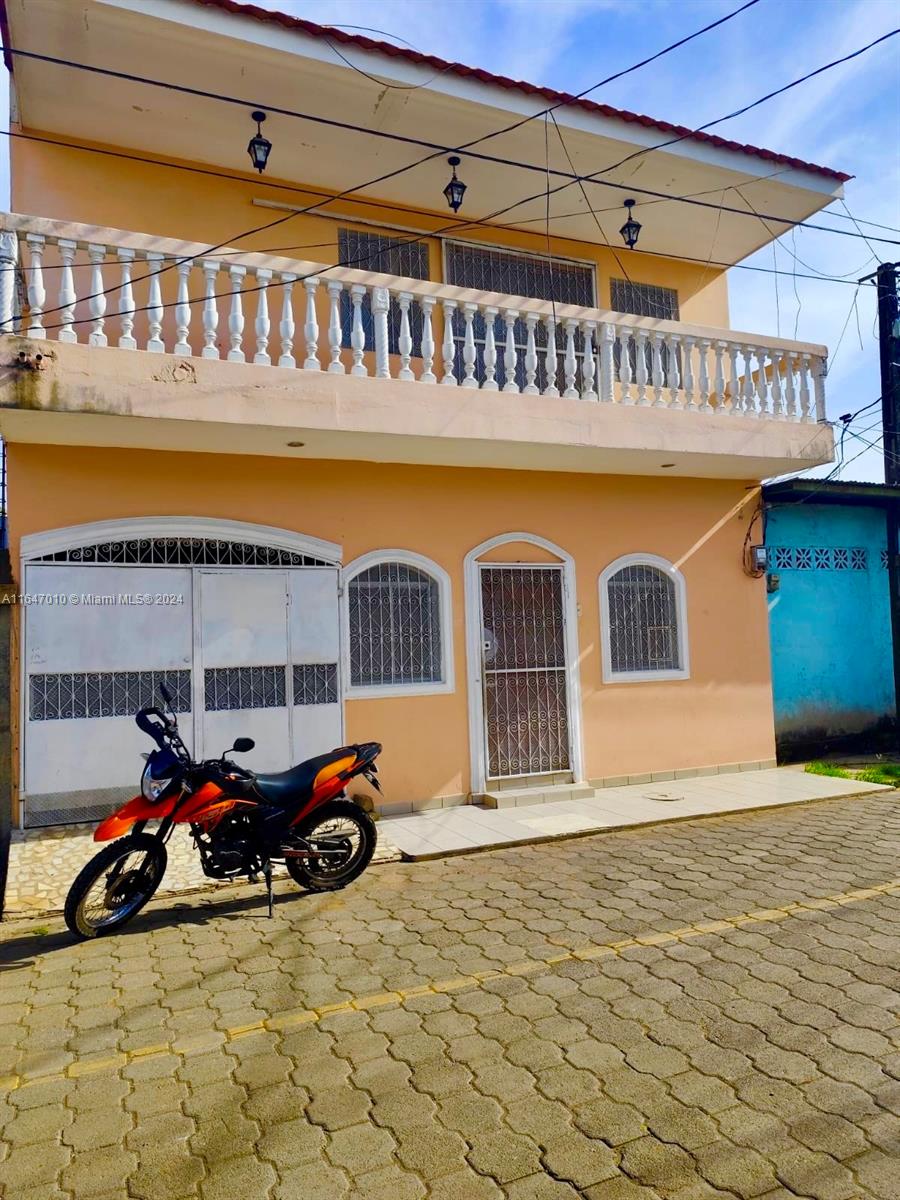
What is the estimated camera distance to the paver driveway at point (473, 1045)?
249 cm

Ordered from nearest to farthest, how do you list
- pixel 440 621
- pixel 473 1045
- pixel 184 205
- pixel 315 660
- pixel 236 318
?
1. pixel 473 1045
2. pixel 236 318
3. pixel 315 660
4. pixel 184 205
5. pixel 440 621

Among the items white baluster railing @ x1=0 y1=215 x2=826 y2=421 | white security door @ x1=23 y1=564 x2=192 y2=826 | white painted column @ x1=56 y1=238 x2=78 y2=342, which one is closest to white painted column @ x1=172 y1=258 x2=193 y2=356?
white baluster railing @ x1=0 y1=215 x2=826 y2=421

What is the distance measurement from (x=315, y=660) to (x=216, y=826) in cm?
264

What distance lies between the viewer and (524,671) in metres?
8.33

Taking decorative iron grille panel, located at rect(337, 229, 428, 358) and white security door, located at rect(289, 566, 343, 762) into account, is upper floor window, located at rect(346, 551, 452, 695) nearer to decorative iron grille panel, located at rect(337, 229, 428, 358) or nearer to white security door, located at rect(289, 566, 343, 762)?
white security door, located at rect(289, 566, 343, 762)

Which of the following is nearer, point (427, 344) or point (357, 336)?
point (357, 336)

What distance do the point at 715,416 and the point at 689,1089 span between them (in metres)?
6.82

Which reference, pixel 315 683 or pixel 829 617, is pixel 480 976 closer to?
pixel 315 683

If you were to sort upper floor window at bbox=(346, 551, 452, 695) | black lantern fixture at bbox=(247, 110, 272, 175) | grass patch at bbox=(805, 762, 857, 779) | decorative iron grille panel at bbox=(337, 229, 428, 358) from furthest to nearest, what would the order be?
grass patch at bbox=(805, 762, 857, 779), decorative iron grille panel at bbox=(337, 229, 428, 358), upper floor window at bbox=(346, 551, 452, 695), black lantern fixture at bbox=(247, 110, 272, 175)

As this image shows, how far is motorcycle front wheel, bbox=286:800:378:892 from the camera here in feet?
17.4

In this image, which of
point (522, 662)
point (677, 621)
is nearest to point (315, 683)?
point (522, 662)

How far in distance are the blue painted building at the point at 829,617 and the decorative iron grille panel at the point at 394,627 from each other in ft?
14.7

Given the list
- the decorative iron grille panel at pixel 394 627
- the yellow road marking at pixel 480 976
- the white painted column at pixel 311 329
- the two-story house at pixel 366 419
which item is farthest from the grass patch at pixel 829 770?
the white painted column at pixel 311 329

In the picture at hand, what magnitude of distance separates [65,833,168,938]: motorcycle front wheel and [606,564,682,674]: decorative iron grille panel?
531 centimetres
